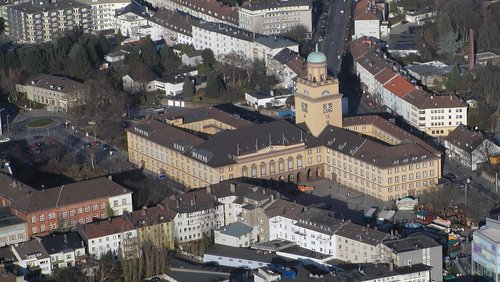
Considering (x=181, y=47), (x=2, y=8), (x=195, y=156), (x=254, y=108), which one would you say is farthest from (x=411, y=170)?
(x=2, y=8)

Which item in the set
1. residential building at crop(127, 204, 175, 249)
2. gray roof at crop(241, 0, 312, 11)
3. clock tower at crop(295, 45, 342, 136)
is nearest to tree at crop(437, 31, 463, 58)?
gray roof at crop(241, 0, 312, 11)

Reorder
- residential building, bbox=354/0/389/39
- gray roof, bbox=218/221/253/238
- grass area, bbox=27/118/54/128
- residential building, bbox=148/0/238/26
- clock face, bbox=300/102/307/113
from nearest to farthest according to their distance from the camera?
1. gray roof, bbox=218/221/253/238
2. clock face, bbox=300/102/307/113
3. grass area, bbox=27/118/54/128
4. residential building, bbox=354/0/389/39
5. residential building, bbox=148/0/238/26

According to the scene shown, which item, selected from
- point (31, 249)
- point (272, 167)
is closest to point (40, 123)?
point (272, 167)

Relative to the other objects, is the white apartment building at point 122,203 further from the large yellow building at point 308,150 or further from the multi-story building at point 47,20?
the multi-story building at point 47,20

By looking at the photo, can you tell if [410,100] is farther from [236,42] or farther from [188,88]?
[236,42]

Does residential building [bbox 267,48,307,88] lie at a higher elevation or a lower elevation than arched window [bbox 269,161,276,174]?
lower

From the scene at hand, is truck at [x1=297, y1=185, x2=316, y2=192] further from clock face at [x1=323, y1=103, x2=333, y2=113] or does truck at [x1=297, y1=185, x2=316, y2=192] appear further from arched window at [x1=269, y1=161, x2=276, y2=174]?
clock face at [x1=323, y1=103, x2=333, y2=113]
